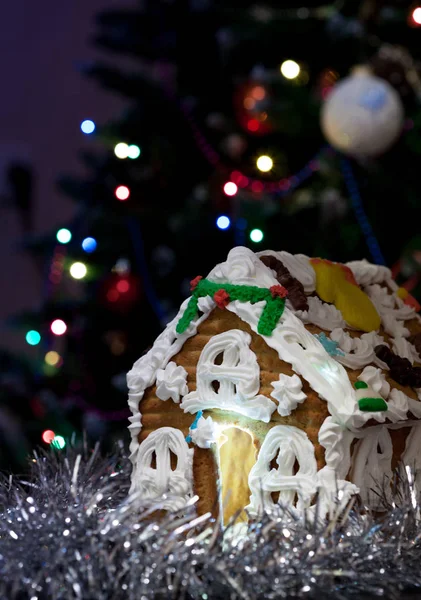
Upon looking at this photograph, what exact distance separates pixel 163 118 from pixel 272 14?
0.65 m

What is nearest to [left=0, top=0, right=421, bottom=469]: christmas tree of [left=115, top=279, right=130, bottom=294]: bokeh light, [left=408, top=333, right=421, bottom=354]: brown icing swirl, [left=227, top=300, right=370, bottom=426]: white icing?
[left=115, top=279, right=130, bottom=294]: bokeh light

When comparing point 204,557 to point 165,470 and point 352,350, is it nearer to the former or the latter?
point 165,470

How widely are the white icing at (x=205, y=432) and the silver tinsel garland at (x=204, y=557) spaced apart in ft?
0.78

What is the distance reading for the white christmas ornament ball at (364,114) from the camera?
3174mm

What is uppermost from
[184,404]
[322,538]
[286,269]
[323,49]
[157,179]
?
[323,49]

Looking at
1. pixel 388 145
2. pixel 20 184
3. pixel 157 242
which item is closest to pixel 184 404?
pixel 388 145

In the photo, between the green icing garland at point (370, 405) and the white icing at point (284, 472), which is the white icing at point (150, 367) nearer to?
the white icing at point (284, 472)

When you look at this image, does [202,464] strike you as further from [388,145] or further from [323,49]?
[323,49]

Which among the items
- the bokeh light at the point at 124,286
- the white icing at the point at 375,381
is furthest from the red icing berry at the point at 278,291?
the bokeh light at the point at 124,286

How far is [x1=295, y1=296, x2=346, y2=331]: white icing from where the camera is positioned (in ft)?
7.14

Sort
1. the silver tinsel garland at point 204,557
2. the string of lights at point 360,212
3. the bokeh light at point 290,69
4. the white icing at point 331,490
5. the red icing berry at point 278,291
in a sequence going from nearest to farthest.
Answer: the silver tinsel garland at point 204,557, the white icing at point 331,490, the red icing berry at point 278,291, the bokeh light at point 290,69, the string of lights at point 360,212

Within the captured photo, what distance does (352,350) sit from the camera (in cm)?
216

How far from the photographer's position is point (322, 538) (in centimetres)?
179

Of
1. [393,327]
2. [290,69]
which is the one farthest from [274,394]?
[290,69]
